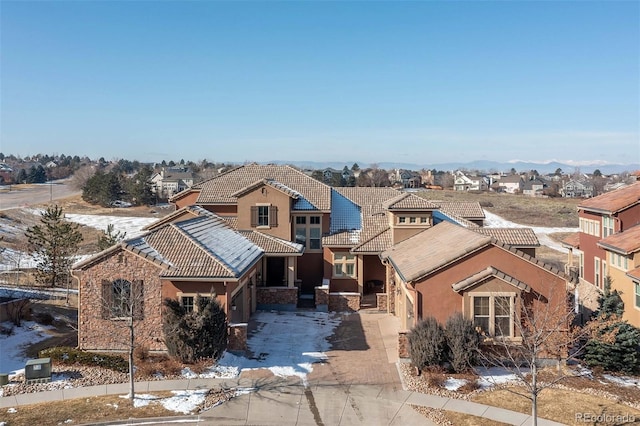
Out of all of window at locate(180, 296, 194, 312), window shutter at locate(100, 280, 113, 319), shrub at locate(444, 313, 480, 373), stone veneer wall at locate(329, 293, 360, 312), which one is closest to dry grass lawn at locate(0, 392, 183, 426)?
window shutter at locate(100, 280, 113, 319)

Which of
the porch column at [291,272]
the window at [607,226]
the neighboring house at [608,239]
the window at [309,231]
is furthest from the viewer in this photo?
the window at [309,231]

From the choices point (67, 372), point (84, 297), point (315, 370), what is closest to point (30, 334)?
point (84, 297)

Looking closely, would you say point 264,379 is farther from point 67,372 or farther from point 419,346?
point 67,372

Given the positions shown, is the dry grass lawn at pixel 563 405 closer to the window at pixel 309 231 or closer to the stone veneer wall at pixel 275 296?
the stone veneer wall at pixel 275 296

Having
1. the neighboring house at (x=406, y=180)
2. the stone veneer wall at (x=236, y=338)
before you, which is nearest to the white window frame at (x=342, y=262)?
the stone veneer wall at (x=236, y=338)

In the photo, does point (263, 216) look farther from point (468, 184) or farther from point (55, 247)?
point (468, 184)
